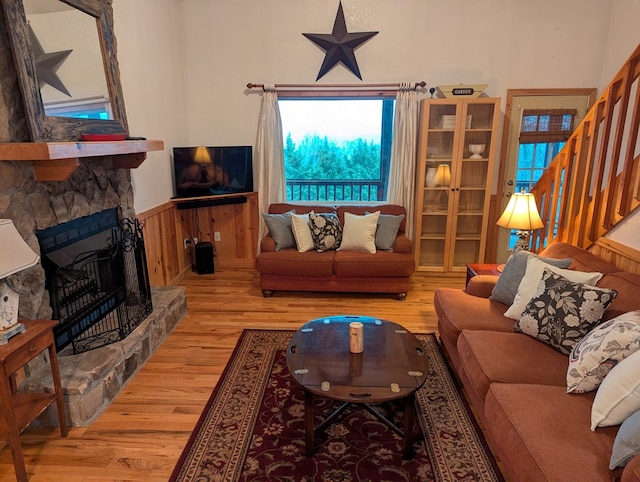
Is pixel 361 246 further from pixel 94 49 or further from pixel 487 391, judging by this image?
pixel 94 49

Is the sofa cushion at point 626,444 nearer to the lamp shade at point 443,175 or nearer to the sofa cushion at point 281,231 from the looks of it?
the sofa cushion at point 281,231

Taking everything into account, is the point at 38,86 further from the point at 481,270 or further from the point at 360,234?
the point at 481,270

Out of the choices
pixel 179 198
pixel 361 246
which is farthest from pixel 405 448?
pixel 179 198

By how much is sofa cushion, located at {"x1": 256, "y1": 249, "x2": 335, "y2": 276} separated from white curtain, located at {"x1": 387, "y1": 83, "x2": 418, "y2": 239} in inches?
49.3

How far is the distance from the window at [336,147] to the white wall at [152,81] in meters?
1.21

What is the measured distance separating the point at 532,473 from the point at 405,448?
0.66 meters

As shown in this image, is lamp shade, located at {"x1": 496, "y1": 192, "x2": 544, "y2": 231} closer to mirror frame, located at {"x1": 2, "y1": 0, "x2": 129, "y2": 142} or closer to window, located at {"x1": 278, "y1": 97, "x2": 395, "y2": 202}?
window, located at {"x1": 278, "y1": 97, "x2": 395, "y2": 202}

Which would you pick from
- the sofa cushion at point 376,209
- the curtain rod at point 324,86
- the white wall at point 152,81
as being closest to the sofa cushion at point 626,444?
the sofa cushion at point 376,209

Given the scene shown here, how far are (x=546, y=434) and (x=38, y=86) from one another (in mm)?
2922

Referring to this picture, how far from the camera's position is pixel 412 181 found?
4.65m

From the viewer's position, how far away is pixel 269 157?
15.5 ft

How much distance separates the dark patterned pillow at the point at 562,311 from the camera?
2129 mm

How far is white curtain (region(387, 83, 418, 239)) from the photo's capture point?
178 inches

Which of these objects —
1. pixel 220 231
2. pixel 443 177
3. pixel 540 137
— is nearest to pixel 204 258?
pixel 220 231
